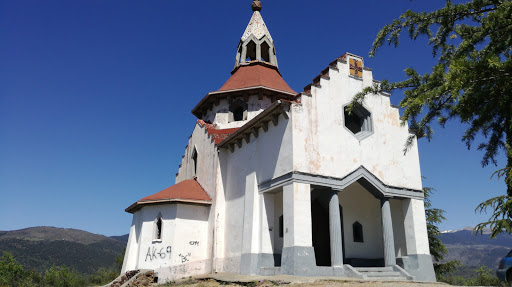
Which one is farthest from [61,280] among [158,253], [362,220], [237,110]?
[362,220]

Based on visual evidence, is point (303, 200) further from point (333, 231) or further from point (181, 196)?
point (181, 196)

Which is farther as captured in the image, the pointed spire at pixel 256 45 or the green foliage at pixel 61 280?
the green foliage at pixel 61 280

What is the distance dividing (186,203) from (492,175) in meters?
12.0

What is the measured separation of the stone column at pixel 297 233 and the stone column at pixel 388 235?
11.7 feet

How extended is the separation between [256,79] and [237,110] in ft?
6.99

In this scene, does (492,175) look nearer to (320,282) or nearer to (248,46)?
(320,282)

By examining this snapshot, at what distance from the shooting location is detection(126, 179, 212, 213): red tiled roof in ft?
57.1

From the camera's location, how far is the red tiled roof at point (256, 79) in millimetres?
21734

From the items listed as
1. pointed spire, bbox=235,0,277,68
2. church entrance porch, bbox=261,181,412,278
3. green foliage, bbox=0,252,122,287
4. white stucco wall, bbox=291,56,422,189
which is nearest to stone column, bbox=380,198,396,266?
church entrance porch, bbox=261,181,412,278

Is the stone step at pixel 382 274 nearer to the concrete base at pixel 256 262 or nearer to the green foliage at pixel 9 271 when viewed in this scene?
the concrete base at pixel 256 262

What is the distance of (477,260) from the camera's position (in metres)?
199

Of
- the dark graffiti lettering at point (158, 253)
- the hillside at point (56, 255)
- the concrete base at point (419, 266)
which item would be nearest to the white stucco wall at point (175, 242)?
the dark graffiti lettering at point (158, 253)

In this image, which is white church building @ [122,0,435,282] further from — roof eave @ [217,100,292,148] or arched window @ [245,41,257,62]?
arched window @ [245,41,257,62]

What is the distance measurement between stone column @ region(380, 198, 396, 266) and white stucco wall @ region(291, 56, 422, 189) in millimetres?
952
